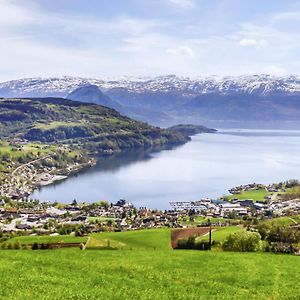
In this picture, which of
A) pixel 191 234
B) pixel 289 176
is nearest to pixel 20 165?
pixel 289 176

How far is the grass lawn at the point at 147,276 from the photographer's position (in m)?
19.8

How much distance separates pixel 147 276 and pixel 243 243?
1716 cm

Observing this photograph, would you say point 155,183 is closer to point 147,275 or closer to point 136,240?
point 136,240

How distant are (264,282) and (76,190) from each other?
13149 cm

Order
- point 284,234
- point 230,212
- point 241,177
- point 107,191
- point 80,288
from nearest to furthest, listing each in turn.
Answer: point 80,288, point 284,234, point 230,212, point 107,191, point 241,177

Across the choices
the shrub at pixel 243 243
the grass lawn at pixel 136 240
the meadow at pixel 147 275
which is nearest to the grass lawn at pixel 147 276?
the meadow at pixel 147 275

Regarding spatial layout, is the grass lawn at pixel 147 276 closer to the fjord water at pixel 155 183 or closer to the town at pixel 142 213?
the town at pixel 142 213

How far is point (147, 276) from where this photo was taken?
2352cm

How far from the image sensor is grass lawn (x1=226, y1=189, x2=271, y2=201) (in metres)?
134

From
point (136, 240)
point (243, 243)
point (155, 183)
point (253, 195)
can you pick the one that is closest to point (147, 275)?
point (243, 243)

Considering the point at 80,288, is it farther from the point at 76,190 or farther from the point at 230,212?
the point at 76,190

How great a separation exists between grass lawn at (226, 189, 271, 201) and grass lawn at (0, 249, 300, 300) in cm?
10572

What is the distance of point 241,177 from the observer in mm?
176625

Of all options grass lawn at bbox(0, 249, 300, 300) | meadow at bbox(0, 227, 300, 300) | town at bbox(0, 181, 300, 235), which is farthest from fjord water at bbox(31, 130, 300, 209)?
grass lawn at bbox(0, 249, 300, 300)
